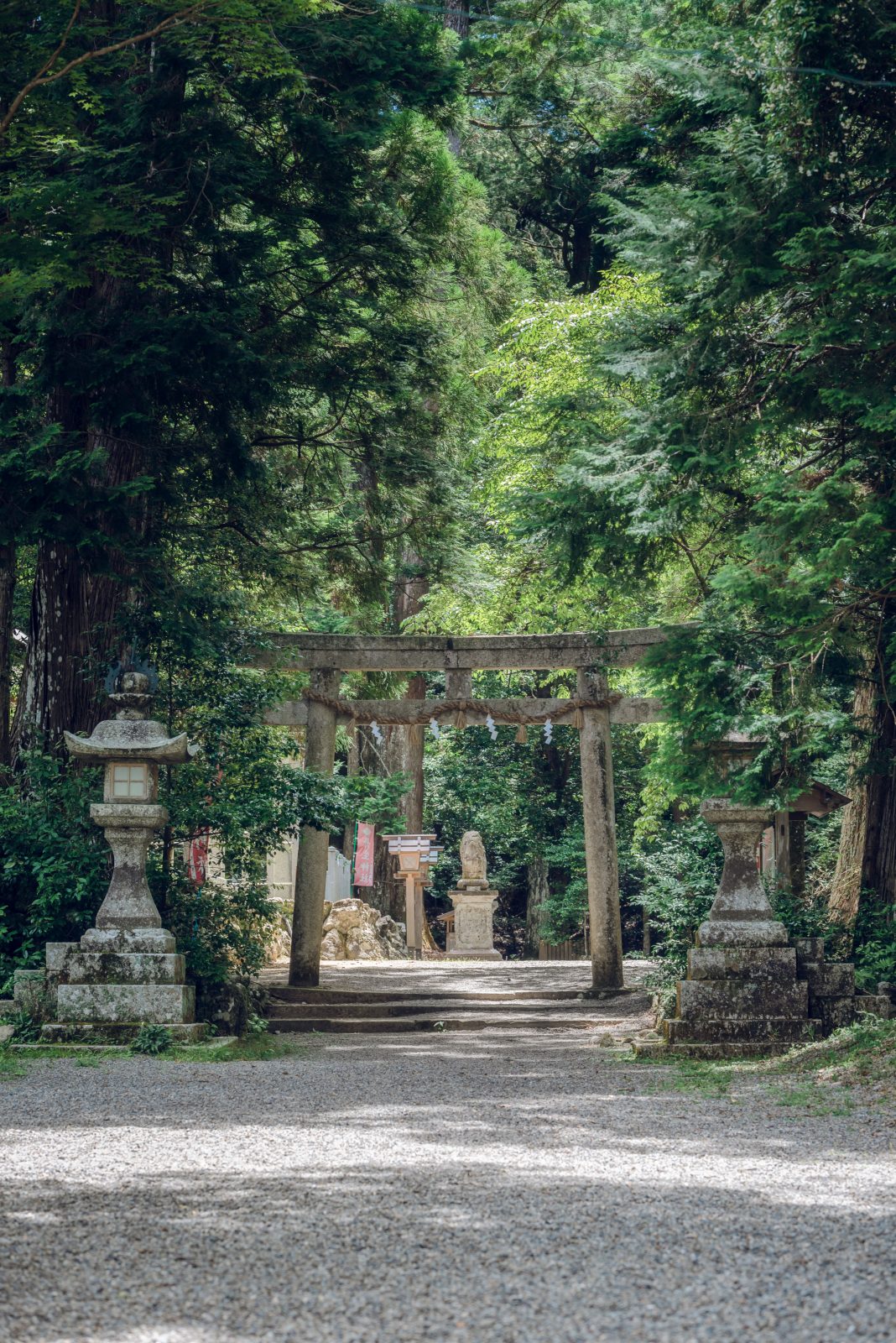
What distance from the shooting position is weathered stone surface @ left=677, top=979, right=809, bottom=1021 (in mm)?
8898

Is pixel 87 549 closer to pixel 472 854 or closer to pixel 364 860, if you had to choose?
pixel 364 860

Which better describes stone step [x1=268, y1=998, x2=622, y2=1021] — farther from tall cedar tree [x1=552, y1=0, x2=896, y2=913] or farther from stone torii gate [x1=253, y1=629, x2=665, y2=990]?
tall cedar tree [x1=552, y1=0, x2=896, y2=913]

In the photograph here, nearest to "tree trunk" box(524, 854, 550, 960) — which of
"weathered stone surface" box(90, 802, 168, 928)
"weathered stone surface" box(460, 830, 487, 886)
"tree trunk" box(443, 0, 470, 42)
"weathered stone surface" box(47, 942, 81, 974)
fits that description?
"weathered stone surface" box(460, 830, 487, 886)

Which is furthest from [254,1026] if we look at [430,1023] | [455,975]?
[455,975]

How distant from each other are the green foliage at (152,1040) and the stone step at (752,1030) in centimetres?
330

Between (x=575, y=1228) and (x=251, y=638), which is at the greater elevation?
(x=251, y=638)

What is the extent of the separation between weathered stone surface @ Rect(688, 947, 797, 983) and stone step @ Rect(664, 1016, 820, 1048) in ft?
0.91

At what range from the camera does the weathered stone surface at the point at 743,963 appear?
894 cm

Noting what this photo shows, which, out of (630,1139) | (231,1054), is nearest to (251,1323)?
(630,1139)

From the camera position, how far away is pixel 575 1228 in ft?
12.4

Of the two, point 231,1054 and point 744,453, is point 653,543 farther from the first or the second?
point 231,1054

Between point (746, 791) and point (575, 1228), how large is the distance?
16.5 ft

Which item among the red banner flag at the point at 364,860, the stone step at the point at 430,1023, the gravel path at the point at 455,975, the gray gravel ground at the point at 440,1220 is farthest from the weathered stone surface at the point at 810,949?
the red banner flag at the point at 364,860

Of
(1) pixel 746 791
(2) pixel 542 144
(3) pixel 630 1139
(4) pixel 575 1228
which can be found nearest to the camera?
(4) pixel 575 1228
